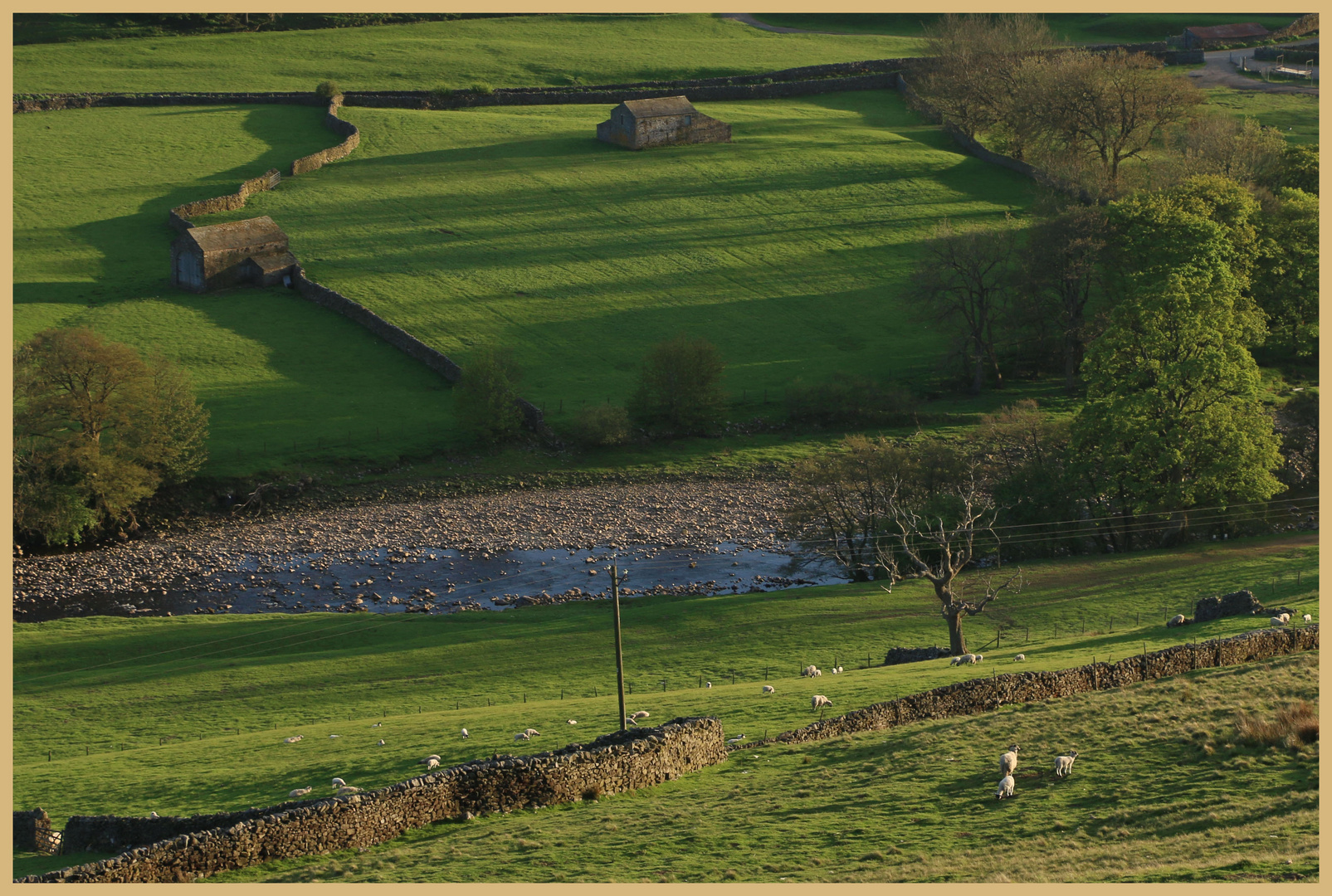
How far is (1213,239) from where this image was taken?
204ft

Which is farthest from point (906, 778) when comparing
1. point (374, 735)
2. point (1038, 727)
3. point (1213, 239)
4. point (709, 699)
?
point (1213, 239)

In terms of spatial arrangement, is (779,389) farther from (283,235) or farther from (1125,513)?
(283,235)

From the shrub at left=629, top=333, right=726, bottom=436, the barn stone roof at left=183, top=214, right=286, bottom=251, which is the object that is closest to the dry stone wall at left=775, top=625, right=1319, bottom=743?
the shrub at left=629, top=333, right=726, bottom=436

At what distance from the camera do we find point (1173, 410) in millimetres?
53562

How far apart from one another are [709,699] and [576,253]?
191ft

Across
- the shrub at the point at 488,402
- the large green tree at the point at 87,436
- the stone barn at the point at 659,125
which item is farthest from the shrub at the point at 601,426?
the stone barn at the point at 659,125

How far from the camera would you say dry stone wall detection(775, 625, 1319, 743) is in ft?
100

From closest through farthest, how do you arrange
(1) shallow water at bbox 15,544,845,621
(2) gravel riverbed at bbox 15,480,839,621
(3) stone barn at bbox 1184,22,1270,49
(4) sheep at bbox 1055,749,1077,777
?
(4) sheep at bbox 1055,749,1077,777 < (1) shallow water at bbox 15,544,845,621 < (2) gravel riverbed at bbox 15,480,839,621 < (3) stone barn at bbox 1184,22,1270,49

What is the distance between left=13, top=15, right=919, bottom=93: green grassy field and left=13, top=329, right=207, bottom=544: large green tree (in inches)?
2428

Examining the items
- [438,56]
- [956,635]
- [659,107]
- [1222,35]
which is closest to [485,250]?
[659,107]

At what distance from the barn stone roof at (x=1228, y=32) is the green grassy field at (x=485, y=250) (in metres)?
45.0

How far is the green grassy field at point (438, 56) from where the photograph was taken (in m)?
121

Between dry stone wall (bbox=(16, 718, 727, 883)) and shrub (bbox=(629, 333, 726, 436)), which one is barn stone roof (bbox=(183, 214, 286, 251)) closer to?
shrub (bbox=(629, 333, 726, 436))

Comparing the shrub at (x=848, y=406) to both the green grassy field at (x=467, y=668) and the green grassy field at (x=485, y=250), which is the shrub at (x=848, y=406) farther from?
the green grassy field at (x=467, y=668)
